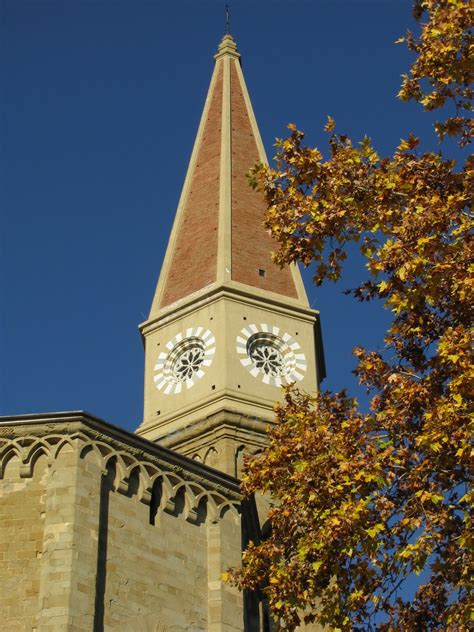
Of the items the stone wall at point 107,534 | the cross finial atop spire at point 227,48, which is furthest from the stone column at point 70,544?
the cross finial atop spire at point 227,48

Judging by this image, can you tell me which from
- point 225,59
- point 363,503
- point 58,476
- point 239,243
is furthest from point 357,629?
point 225,59

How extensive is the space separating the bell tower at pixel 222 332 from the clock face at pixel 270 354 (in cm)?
3

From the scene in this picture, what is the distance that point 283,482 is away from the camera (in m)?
17.0

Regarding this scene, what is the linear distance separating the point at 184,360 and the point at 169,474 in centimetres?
1016

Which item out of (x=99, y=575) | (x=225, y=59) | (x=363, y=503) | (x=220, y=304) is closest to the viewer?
(x=363, y=503)

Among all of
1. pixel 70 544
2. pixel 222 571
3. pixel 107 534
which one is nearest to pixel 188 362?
pixel 222 571

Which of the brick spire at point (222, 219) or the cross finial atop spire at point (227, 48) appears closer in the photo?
the brick spire at point (222, 219)

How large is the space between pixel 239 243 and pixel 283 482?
20193 millimetres

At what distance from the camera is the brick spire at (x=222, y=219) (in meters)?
36.0

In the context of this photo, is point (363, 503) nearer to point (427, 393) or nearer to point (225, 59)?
point (427, 393)

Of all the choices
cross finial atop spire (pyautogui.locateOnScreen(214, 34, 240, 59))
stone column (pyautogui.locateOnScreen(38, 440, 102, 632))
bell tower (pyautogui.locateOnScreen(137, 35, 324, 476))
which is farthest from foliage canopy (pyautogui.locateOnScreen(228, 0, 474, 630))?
cross finial atop spire (pyautogui.locateOnScreen(214, 34, 240, 59))

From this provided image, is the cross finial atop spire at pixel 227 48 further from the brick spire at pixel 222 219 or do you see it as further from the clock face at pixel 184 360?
the clock face at pixel 184 360

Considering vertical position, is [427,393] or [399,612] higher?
[427,393]

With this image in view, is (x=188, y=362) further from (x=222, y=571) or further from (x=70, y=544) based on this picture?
(x=70, y=544)
